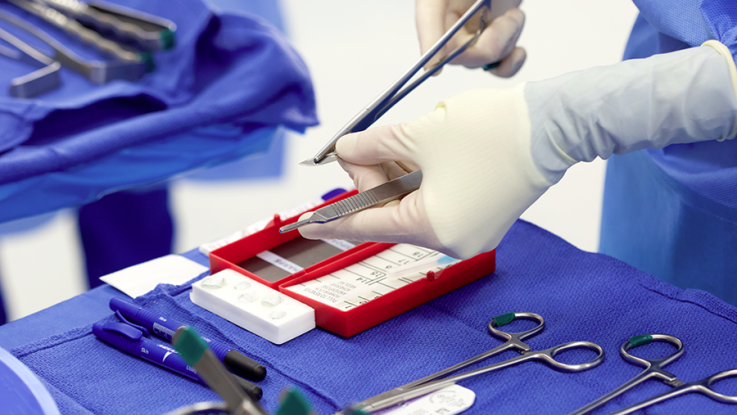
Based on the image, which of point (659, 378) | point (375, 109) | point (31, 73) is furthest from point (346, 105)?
point (659, 378)

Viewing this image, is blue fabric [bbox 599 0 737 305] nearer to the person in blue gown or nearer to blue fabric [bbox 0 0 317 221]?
the person in blue gown

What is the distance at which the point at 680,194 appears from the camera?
85 centimetres

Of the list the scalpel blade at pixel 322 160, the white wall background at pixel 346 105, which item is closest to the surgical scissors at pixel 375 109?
the scalpel blade at pixel 322 160

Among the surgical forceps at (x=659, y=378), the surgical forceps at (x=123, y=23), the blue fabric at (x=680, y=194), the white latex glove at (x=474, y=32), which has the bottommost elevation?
the surgical forceps at (x=659, y=378)

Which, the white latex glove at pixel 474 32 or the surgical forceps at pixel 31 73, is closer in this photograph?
the white latex glove at pixel 474 32

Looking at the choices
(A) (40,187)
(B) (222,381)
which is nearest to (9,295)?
(A) (40,187)

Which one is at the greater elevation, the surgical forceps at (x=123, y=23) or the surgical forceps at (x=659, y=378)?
the surgical forceps at (x=123, y=23)

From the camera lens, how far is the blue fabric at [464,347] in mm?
604

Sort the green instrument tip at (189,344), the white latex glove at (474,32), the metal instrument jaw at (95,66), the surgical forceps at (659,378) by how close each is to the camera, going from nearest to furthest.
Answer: the green instrument tip at (189,344) < the surgical forceps at (659,378) < the white latex glove at (474,32) < the metal instrument jaw at (95,66)

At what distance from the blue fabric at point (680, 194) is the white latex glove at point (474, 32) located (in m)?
0.18

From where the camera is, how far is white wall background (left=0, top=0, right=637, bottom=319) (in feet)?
3.76

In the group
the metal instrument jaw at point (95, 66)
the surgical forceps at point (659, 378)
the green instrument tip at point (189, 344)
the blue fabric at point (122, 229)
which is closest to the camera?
the green instrument tip at point (189, 344)

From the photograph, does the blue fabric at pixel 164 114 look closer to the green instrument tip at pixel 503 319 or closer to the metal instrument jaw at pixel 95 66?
the metal instrument jaw at pixel 95 66

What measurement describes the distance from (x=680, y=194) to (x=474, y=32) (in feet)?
1.25
